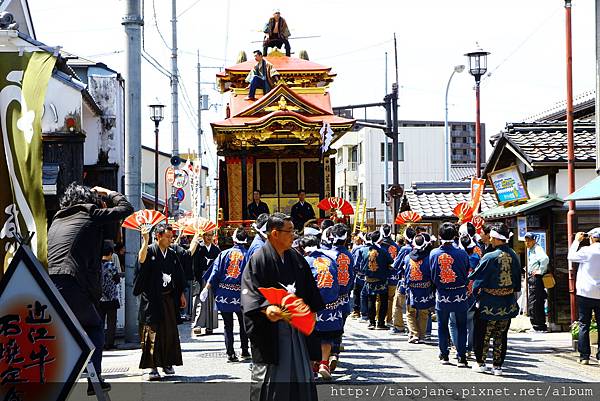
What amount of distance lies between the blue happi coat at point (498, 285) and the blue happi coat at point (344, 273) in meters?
1.86

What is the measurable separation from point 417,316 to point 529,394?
5.03 metres

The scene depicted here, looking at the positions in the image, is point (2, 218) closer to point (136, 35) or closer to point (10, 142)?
point (10, 142)

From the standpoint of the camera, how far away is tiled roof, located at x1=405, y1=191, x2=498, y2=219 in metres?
27.6

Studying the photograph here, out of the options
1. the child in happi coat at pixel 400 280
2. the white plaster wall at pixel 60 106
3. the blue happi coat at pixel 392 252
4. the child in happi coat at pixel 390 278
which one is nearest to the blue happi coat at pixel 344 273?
the child in happi coat at pixel 400 280

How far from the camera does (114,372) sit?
11.2 meters

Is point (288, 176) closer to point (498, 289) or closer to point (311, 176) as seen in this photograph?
point (311, 176)

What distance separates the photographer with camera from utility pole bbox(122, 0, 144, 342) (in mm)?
5623

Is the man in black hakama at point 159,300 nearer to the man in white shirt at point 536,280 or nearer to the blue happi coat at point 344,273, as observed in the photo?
the blue happi coat at point 344,273

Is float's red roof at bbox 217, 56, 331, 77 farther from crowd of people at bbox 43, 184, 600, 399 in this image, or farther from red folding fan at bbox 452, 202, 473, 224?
red folding fan at bbox 452, 202, 473, 224

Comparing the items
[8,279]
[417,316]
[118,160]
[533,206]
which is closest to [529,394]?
[417,316]

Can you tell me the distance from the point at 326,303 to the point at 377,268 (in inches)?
241

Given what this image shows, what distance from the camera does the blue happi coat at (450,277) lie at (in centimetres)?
1135

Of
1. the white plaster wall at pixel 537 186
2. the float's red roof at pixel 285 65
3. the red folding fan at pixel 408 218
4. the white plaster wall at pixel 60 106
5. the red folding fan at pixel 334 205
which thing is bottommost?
the red folding fan at pixel 408 218

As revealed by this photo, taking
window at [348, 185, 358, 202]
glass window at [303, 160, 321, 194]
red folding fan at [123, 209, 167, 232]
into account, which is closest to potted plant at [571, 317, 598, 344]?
red folding fan at [123, 209, 167, 232]
